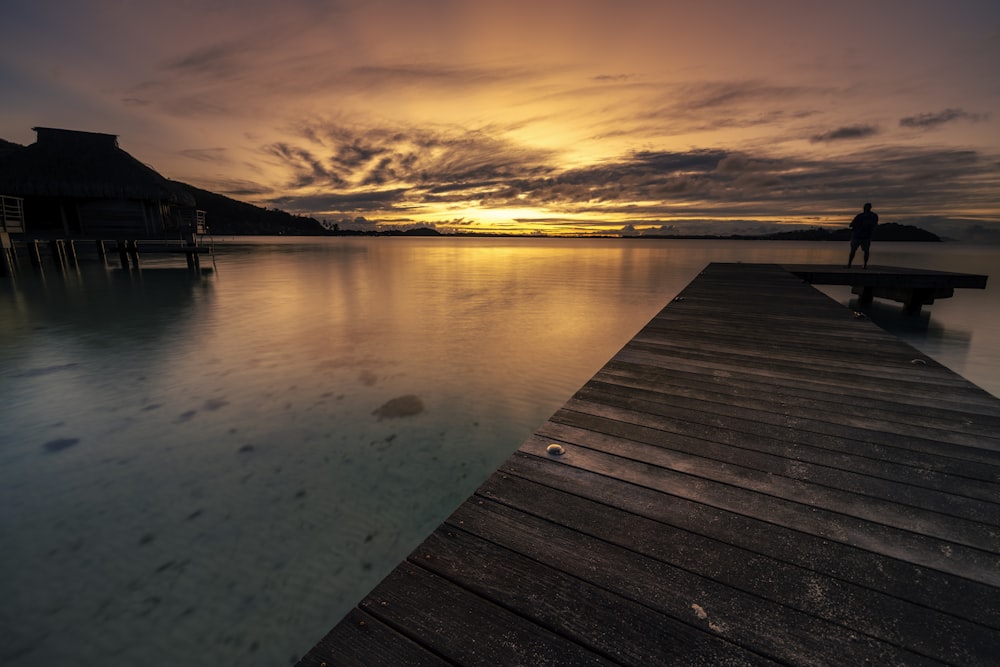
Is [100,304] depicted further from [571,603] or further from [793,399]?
[793,399]

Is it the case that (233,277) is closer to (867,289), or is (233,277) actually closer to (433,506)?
(433,506)

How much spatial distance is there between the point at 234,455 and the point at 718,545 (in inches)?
205

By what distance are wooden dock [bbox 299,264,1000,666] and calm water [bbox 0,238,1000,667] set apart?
5.66 feet

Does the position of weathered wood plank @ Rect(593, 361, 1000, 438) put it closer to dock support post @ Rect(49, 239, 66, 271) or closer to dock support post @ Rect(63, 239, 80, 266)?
dock support post @ Rect(49, 239, 66, 271)

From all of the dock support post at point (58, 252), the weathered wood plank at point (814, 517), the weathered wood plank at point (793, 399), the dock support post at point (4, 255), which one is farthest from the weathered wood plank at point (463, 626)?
the dock support post at point (58, 252)

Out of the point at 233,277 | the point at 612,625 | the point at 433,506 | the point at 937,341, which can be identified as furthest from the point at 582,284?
the point at 612,625

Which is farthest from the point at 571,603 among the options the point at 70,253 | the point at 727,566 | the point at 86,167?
the point at 86,167

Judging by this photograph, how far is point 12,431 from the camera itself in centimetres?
528

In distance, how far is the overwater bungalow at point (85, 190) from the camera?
26547mm

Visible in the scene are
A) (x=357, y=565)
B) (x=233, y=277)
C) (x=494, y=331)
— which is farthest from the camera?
(x=233, y=277)

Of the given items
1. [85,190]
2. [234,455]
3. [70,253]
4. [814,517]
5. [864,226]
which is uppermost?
[85,190]

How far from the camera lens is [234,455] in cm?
498

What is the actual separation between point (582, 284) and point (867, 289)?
12.4 m

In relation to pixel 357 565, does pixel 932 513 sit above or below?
above
